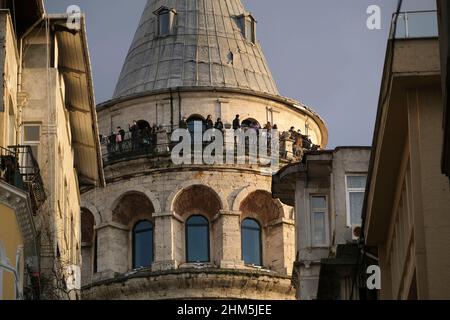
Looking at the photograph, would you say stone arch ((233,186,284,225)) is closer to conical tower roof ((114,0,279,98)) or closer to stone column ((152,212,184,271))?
stone column ((152,212,184,271))

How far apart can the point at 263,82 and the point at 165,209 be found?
6.20m

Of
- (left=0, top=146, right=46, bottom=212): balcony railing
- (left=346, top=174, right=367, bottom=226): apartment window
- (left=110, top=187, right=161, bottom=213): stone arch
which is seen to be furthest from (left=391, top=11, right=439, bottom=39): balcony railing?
(left=110, top=187, right=161, bottom=213): stone arch

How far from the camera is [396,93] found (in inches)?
1104

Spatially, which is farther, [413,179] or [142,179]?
[142,179]

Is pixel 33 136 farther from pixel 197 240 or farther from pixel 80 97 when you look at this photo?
pixel 197 240

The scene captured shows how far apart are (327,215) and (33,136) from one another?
9.61 m

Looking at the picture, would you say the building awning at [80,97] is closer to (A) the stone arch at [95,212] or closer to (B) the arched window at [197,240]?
(B) the arched window at [197,240]

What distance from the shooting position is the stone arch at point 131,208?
244 ft

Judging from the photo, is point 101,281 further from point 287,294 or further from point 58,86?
point 58,86

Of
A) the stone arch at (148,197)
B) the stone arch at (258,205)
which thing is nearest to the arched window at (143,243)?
the stone arch at (148,197)

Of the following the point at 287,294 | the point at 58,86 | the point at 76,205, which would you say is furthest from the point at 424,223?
the point at 287,294

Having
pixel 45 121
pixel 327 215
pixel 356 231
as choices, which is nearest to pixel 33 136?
pixel 45 121

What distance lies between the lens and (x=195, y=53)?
252 ft

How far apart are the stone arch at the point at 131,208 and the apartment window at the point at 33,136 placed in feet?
118
